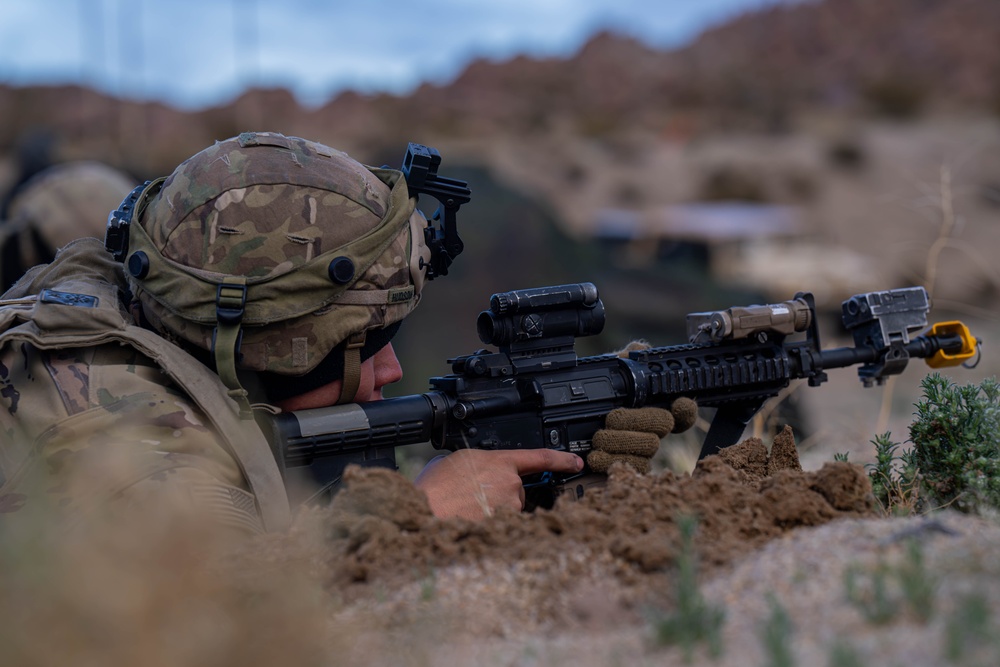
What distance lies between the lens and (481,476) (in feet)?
10.6

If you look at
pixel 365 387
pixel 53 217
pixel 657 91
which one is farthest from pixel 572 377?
pixel 657 91

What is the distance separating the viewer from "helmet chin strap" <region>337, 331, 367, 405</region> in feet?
10.4

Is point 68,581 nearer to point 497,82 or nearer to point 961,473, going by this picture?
point 961,473

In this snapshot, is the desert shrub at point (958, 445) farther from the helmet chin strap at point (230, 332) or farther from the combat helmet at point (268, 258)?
the helmet chin strap at point (230, 332)

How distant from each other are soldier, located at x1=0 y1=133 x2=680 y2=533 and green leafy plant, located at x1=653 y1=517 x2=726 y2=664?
1265mm

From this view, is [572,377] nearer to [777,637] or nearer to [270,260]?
[270,260]

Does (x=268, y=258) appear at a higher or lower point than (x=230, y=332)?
higher

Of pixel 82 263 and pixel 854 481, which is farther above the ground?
pixel 82 263

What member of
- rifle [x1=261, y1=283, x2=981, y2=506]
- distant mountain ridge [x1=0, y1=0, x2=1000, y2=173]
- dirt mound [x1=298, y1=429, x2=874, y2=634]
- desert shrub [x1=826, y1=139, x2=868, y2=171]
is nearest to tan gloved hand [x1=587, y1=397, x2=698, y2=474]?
rifle [x1=261, y1=283, x2=981, y2=506]

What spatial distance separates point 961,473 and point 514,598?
1.62 metres

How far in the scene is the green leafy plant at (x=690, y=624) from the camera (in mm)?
1762

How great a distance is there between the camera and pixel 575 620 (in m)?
2.04

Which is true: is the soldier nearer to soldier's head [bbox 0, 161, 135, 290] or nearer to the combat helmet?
the combat helmet

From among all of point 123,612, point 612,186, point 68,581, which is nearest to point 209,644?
point 123,612
